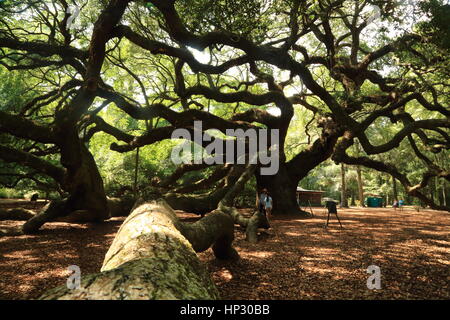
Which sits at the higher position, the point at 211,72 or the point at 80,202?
the point at 211,72

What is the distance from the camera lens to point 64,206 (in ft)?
34.5

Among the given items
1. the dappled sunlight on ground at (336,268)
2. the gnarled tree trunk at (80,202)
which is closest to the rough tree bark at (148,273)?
the dappled sunlight on ground at (336,268)

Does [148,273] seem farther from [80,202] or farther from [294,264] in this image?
[80,202]

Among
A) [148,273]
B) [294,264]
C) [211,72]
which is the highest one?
[211,72]

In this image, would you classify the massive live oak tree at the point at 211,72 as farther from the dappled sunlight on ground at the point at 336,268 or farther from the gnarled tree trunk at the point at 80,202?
the dappled sunlight on ground at the point at 336,268

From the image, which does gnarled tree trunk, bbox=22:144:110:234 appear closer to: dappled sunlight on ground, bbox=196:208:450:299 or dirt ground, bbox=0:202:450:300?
dirt ground, bbox=0:202:450:300

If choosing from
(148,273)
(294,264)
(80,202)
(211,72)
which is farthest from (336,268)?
(80,202)

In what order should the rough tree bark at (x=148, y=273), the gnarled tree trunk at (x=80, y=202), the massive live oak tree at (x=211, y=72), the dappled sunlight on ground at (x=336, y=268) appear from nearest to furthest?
the rough tree bark at (x=148, y=273), the dappled sunlight on ground at (x=336, y=268), the massive live oak tree at (x=211, y=72), the gnarled tree trunk at (x=80, y=202)

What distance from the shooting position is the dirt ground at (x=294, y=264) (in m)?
4.46

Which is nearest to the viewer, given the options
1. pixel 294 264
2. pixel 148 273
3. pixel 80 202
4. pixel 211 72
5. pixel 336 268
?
pixel 148 273

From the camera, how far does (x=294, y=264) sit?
5.94m
